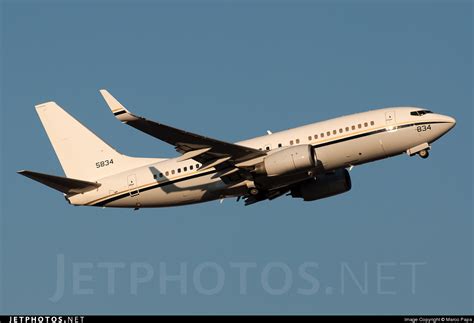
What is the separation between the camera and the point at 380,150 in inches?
1982

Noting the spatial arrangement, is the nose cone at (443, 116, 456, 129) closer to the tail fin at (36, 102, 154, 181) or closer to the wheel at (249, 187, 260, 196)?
the wheel at (249, 187, 260, 196)

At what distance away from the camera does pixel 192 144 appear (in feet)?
163

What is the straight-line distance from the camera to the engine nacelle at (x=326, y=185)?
180ft

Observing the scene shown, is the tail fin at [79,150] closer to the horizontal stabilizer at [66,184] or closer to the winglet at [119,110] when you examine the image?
the horizontal stabilizer at [66,184]

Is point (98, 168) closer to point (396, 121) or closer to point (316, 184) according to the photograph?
point (316, 184)

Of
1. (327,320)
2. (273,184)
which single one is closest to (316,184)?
(273,184)

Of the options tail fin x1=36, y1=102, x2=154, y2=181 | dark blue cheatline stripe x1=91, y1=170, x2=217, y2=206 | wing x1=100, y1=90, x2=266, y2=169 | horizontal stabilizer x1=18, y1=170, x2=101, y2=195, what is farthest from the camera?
tail fin x1=36, y1=102, x2=154, y2=181

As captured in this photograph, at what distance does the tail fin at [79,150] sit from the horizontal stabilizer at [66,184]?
5.24 feet

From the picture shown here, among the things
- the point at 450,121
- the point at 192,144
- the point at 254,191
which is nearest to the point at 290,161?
the point at 254,191

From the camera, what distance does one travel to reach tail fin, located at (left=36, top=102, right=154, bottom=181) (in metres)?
56.5

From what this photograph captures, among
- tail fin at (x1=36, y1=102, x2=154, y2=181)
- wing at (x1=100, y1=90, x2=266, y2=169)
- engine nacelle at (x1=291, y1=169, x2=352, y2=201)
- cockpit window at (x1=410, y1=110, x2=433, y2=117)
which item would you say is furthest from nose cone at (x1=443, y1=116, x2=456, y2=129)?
tail fin at (x1=36, y1=102, x2=154, y2=181)

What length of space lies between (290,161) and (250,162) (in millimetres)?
2714

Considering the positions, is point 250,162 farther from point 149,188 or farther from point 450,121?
point 450,121

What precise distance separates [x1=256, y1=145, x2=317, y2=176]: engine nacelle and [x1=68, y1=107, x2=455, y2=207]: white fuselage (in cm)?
Answer: 101
